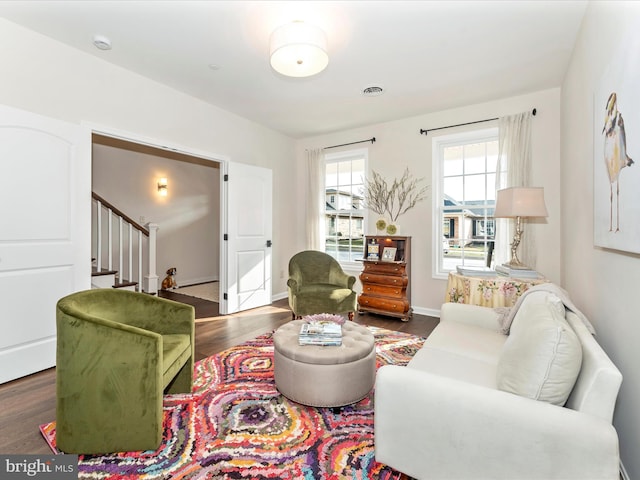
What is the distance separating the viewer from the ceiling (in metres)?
2.26

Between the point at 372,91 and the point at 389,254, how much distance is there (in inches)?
79.8

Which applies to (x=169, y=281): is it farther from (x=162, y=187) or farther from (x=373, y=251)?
(x=373, y=251)

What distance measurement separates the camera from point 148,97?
338cm

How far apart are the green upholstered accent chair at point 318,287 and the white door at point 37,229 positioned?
6.84ft

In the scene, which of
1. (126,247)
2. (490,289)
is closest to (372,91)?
(490,289)

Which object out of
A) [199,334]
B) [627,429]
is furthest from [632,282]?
[199,334]

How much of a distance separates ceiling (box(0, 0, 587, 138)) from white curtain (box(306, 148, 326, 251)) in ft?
4.41

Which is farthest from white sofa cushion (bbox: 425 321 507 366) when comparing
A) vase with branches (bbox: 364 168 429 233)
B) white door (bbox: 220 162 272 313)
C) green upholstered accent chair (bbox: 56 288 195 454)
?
white door (bbox: 220 162 272 313)

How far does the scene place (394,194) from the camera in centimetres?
452

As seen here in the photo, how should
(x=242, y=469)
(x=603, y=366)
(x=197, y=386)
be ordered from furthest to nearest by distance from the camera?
(x=197, y=386) → (x=242, y=469) → (x=603, y=366)

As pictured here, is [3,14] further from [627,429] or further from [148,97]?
[627,429]

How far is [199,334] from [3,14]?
3.13 m

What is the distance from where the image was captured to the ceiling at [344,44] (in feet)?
7.40

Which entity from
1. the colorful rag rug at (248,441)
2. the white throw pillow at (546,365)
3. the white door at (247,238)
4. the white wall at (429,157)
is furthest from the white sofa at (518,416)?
the white door at (247,238)
